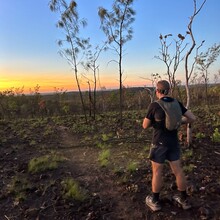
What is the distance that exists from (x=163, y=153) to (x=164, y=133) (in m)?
0.26

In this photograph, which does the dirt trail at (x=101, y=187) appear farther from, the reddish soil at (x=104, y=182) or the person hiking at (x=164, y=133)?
the person hiking at (x=164, y=133)

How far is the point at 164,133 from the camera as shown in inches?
165

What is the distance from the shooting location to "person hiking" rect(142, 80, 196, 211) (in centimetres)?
411

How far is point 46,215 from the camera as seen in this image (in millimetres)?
4520

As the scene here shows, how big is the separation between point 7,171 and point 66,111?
970 cm

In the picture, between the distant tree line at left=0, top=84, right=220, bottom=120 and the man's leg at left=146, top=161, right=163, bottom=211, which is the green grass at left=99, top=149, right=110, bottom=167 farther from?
the distant tree line at left=0, top=84, right=220, bottom=120

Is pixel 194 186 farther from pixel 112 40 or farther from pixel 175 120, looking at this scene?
pixel 112 40

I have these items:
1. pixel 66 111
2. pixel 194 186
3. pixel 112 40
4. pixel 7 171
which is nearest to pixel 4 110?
pixel 66 111

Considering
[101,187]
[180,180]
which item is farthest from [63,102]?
[180,180]

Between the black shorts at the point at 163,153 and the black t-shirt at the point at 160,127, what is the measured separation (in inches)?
2.1

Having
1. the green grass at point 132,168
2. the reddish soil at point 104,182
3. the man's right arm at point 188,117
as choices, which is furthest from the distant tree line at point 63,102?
the man's right arm at point 188,117

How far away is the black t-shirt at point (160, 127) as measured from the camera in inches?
163

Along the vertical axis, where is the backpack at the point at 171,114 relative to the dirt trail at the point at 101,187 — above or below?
above

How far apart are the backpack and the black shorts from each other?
0.29 m
